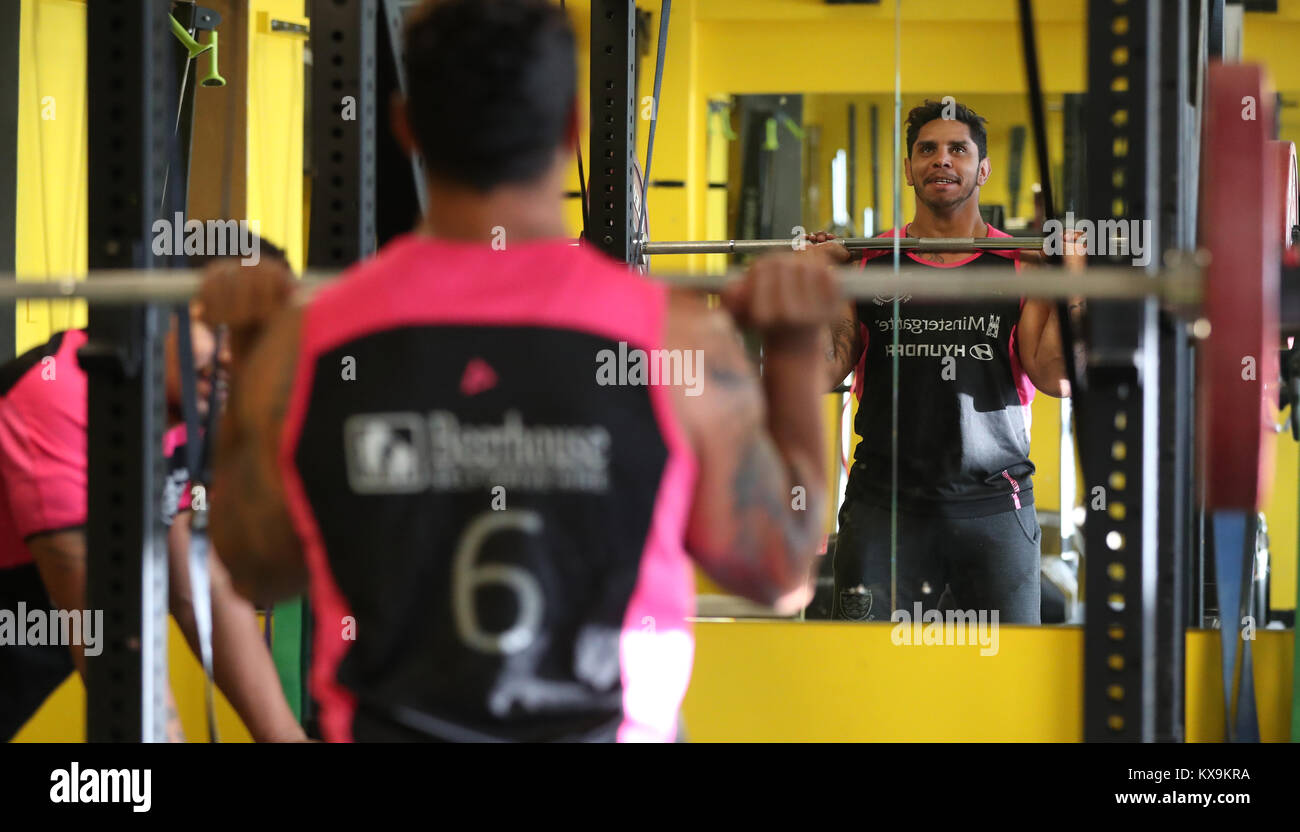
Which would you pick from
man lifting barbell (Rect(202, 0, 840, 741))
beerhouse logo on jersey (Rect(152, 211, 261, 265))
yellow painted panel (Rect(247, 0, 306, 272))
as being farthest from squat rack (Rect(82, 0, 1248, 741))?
yellow painted panel (Rect(247, 0, 306, 272))

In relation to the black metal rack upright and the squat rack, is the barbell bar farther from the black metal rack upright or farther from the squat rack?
the black metal rack upright

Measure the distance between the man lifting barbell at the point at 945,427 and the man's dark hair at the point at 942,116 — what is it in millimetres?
61

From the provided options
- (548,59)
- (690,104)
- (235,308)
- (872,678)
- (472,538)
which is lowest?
(872,678)

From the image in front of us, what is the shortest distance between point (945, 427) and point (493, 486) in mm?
2685

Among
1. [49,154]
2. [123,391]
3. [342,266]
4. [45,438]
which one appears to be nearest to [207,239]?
[49,154]

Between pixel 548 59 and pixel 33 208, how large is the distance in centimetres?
349

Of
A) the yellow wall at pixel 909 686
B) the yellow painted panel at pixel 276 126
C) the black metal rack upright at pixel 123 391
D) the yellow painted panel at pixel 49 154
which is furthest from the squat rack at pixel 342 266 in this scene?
A: the yellow painted panel at pixel 276 126

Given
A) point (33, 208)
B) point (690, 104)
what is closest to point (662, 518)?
point (33, 208)

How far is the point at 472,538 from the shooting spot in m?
1.23

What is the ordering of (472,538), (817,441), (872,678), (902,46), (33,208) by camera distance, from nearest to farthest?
(472,538) < (817,441) < (872,678) < (33,208) < (902,46)

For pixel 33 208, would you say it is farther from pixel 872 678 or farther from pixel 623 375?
pixel 623 375

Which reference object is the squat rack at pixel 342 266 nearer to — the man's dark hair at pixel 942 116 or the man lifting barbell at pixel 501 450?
the man lifting barbell at pixel 501 450

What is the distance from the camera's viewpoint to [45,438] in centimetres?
248

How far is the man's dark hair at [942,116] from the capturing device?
154 inches
